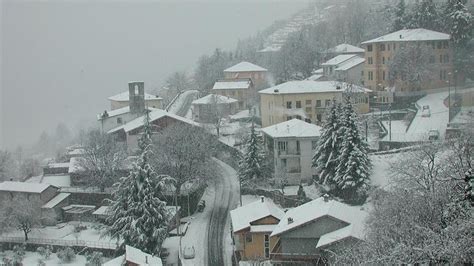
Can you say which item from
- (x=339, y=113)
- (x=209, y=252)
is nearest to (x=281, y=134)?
(x=339, y=113)

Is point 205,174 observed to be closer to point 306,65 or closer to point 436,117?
point 436,117

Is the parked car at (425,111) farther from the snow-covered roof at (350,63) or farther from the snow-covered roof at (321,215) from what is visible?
the snow-covered roof at (321,215)

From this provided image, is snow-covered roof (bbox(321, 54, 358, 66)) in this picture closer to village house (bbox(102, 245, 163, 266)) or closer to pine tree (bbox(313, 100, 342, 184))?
pine tree (bbox(313, 100, 342, 184))

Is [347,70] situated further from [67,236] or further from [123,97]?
[67,236]


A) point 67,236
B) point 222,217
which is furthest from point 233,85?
point 67,236

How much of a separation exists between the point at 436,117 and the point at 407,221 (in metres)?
24.8

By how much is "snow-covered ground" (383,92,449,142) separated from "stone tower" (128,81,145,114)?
20.7 m

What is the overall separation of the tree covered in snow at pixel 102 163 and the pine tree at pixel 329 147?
13026mm

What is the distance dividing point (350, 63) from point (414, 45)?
28.1 feet

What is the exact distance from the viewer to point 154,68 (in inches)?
3337

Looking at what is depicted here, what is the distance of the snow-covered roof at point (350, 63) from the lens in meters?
51.5

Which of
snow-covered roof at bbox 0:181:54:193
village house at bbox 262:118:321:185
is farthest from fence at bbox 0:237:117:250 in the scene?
village house at bbox 262:118:321:185

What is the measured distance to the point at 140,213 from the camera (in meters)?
27.1

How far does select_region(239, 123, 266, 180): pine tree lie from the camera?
34.6 metres
